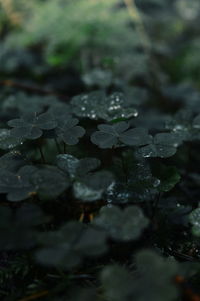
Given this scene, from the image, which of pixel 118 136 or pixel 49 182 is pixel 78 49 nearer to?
pixel 118 136

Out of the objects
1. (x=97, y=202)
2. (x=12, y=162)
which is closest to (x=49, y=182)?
(x=12, y=162)

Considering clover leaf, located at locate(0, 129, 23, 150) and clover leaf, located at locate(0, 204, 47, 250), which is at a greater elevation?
clover leaf, located at locate(0, 129, 23, 150)

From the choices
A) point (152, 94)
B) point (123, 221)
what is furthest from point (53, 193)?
point (152, 94)

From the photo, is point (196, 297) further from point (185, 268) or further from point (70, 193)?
point (70, 193)

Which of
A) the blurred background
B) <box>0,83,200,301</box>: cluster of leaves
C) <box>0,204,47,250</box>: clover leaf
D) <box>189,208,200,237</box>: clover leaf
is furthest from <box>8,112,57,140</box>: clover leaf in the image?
the blurred background

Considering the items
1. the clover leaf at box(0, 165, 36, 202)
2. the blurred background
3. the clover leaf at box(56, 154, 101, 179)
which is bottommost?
the blurred background

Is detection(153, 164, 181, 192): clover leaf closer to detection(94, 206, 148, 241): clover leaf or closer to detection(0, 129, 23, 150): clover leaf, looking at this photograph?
detection(94, 206, 148, 241): clover leaf

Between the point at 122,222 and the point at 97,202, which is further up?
the point at 122,222
